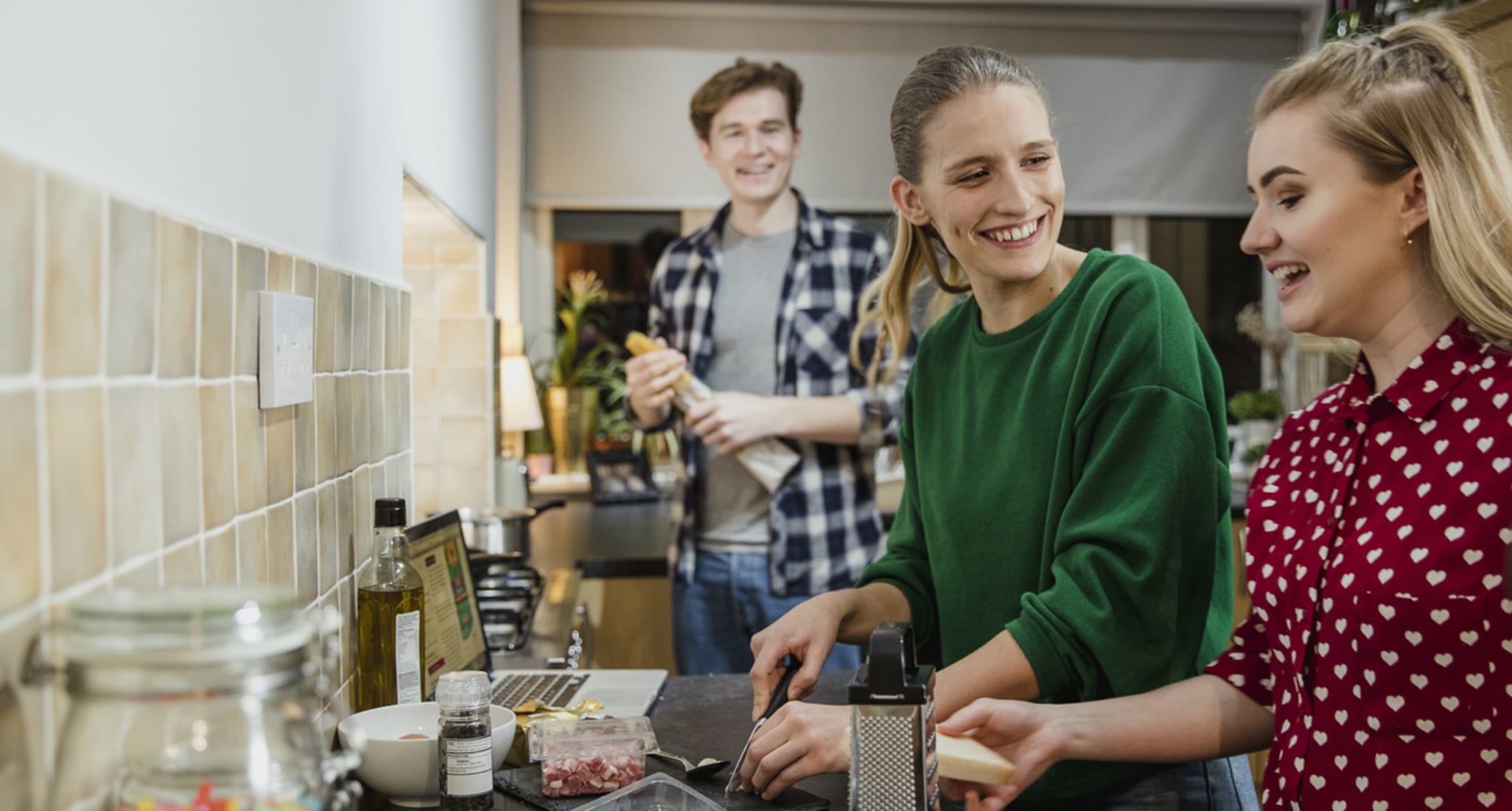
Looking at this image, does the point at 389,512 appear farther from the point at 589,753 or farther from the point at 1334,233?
the point at 1334,233

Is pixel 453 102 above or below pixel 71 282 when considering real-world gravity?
above

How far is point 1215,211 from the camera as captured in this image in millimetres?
4992

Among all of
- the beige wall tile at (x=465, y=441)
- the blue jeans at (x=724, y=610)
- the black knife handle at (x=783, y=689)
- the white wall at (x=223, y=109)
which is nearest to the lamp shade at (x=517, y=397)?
the beige wall tile at (x=465, y=441)

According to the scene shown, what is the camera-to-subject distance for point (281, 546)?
1.12m

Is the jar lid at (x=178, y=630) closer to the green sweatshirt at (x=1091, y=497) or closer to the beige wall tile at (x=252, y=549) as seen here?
the beige wall tile at (x=252, y=549)

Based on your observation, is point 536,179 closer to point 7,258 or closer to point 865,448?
A: point 865,448

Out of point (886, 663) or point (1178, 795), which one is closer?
point (886, 663)

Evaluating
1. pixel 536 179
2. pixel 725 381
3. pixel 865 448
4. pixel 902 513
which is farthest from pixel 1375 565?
pixel 536 179

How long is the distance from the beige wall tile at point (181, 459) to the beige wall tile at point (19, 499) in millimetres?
173

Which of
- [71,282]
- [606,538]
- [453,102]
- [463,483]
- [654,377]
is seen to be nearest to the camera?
[71,282]

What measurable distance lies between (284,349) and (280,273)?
0.07 m

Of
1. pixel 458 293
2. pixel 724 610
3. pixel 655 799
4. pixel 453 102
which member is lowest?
pixel 724 610

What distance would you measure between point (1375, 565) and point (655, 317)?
1.86 metres

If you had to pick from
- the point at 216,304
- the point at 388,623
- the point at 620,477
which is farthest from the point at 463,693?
the point at 620,477
